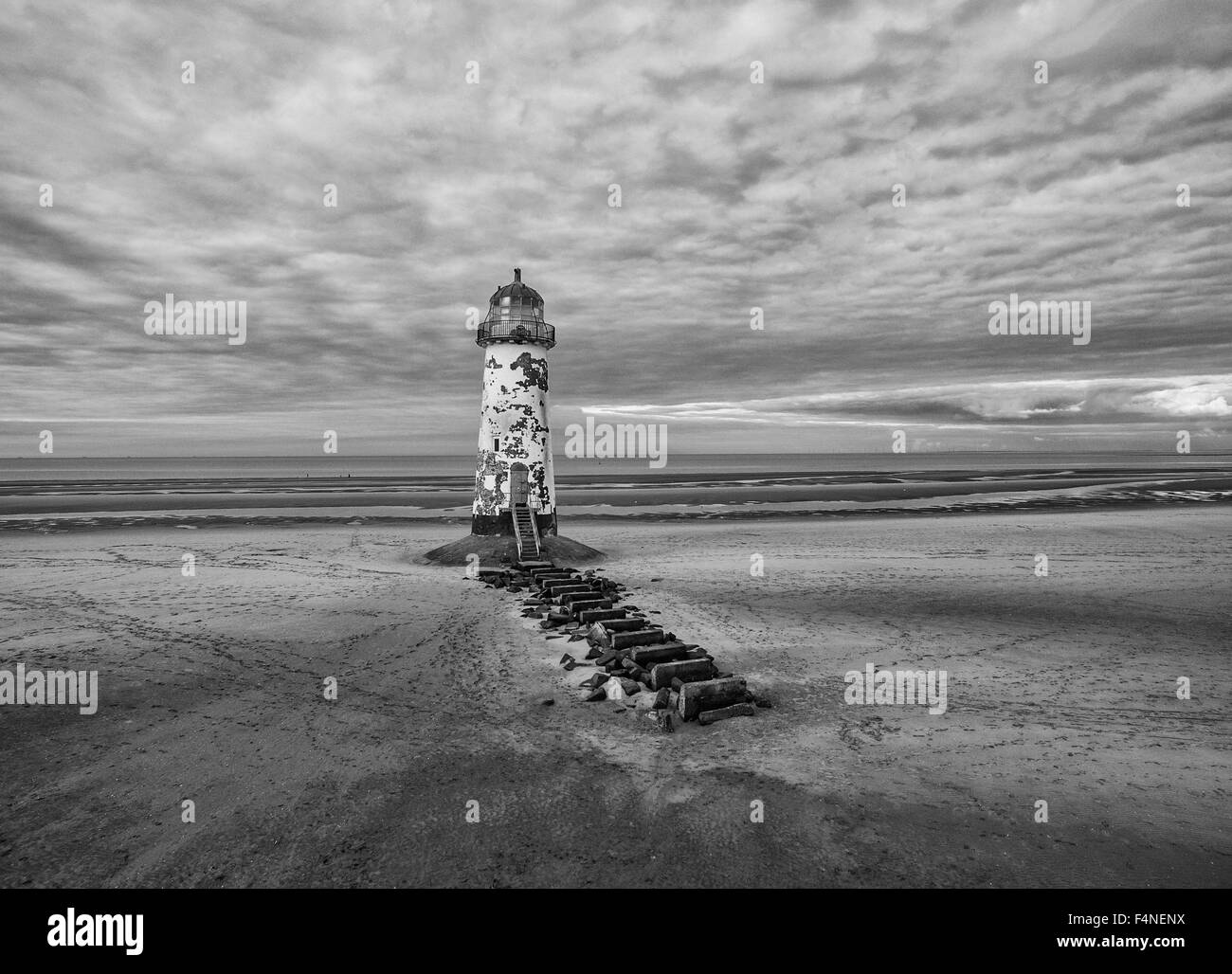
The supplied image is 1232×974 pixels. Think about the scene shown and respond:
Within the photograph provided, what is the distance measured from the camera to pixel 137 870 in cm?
554

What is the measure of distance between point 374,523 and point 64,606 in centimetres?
1862

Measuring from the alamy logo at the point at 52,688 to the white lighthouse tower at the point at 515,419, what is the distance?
11.5 meters

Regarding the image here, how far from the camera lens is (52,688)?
9961 mm

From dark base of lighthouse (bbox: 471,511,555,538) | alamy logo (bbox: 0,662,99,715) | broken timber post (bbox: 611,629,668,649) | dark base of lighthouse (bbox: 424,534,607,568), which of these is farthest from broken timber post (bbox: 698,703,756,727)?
dark base of lighthouse (bbox: 471,511,555,538)

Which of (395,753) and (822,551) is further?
(822,551)

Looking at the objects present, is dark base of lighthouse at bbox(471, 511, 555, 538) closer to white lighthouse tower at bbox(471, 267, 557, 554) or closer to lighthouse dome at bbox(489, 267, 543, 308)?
white lighthouse tower at bbox(471, 267, 557, 554)

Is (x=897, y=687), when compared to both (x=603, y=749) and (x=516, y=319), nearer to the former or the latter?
(x=603, y=749)

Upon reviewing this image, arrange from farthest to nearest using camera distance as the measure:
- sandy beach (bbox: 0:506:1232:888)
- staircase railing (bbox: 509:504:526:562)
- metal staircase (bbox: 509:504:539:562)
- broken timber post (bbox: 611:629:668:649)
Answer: metal staircase (bbox: 509:504:539:562), staircase railing (bbox: 509:504:526:562), broken timber post (bbox: 611:629:668:649), sandy beach (bbox: 0:506:1232:888)

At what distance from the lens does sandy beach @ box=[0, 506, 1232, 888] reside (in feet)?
18.6

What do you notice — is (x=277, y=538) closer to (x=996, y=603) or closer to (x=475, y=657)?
(x=475, y=657)

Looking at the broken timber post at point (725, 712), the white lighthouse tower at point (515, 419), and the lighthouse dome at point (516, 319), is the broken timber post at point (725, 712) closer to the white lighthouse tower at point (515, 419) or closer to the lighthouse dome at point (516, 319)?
the white lighthouse tower at point (515, 419)
